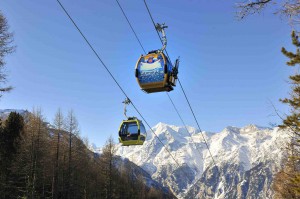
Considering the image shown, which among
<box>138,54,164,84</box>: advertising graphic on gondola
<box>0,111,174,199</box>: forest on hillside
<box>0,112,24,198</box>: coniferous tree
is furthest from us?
<box>0,111,174,199</box>: forest on hillside

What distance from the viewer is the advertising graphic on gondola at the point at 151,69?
1951 cm

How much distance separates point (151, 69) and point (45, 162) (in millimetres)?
34227

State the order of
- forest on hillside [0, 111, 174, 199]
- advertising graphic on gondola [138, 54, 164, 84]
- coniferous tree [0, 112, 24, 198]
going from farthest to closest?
1. forest on hillside [0, 111, 174, 199]
2. coniferous tree [0, 112, 24, 198]
3. advertising graphic on gondola [138, 54, 164, 84]

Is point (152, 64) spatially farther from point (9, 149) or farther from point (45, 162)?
point (45, 162)

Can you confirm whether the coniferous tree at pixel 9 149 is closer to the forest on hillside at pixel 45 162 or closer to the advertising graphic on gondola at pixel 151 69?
the forest on hillside at pixel 45 162

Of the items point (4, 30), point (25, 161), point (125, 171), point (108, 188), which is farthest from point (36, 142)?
point (125, 171)

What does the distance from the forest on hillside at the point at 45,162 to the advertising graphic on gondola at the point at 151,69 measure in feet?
84.6

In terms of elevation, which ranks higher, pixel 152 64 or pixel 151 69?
pixel 152 64

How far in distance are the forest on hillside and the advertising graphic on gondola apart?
1015 inches

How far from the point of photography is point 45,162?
49.4m

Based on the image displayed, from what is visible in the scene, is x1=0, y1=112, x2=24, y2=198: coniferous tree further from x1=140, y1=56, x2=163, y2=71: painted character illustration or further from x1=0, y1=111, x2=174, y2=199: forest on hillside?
x1=140, y1=56, x2=163, y2=71: painted character illustration

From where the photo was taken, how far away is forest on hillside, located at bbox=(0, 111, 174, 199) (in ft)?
143

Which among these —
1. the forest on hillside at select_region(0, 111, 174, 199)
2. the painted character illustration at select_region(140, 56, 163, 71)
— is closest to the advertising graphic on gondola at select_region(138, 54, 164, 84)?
the painted character illustration at select_region(140, 56, 163, 71)

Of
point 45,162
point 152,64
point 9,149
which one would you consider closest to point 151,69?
point 152,64
